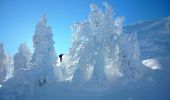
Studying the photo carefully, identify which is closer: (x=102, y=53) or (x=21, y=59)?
(x=102, y=53)

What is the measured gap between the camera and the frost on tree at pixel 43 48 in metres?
55.7

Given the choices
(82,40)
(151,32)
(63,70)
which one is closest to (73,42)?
(82,40)

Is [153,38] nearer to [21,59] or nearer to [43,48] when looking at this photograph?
[21,59]

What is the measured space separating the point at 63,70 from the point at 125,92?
18165mm

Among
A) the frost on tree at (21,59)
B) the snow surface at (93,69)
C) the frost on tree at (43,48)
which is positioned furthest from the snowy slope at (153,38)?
the frost on tree at (21,59)

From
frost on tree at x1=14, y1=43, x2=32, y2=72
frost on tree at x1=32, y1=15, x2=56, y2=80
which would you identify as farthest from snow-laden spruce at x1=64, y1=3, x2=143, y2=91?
frost on tree at x1=14, y1=43, x2=32, y2=72

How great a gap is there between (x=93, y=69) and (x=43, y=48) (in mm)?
12261

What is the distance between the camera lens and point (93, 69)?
53.0 metres

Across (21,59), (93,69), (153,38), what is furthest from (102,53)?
(153,38)

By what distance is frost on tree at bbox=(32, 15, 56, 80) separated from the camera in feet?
183

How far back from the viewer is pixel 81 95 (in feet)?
166

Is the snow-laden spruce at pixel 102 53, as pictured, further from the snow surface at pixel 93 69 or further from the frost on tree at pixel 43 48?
the frost on tree at pixel 43 48

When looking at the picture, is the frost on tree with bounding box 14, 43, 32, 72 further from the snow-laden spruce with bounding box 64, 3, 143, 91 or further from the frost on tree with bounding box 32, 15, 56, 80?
the snow-laden spruce with bounding box 64, 3, 143, 91

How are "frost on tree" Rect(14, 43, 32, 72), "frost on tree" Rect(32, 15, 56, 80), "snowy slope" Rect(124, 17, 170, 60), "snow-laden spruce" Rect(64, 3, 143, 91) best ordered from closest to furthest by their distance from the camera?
"snow-laden spruce" Rect(64, 3, 143, 91) → "frost on tree" Rect(32, 15, 56, 80) → "frost on tree" Rect(14, 43, 32, 72) → "snowy slope" Rect(124, 17, 170, 60)
